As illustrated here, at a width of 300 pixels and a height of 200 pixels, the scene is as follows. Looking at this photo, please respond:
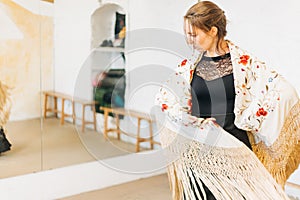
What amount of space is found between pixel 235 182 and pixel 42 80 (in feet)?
6.78

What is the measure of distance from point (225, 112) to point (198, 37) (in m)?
0.39

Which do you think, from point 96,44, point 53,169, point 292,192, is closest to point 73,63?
point 96,44

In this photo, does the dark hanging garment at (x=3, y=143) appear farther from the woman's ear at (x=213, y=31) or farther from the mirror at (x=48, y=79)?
the woman's ear at (x=213, y=31)

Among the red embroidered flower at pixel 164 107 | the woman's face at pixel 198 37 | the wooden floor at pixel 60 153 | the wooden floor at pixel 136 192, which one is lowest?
the wooden floor at pixel 136 192

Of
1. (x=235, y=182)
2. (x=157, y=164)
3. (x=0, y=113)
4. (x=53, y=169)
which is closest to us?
(x=235, y=182)

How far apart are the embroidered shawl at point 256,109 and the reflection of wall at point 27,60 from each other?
1.62 meters

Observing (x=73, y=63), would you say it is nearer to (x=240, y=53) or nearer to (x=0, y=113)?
(x=0, y=113)

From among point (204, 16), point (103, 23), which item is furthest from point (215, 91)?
point (103, 23)

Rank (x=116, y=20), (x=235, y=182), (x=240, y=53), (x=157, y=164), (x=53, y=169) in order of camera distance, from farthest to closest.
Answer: (x=157, y=164)
(x=116, y=20)
(x=53, y=169)
(x=240, y=53)
(x=235, y=182)

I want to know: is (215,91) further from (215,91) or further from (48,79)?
(48,79)

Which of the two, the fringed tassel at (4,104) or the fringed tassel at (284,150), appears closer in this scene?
the fringed tassel at (284,150)

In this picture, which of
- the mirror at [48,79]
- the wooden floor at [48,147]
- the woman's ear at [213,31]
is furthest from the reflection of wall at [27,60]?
the woman's ear at [213,31]

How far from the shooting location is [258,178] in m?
2.07

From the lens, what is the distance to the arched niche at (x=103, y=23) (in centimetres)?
396
